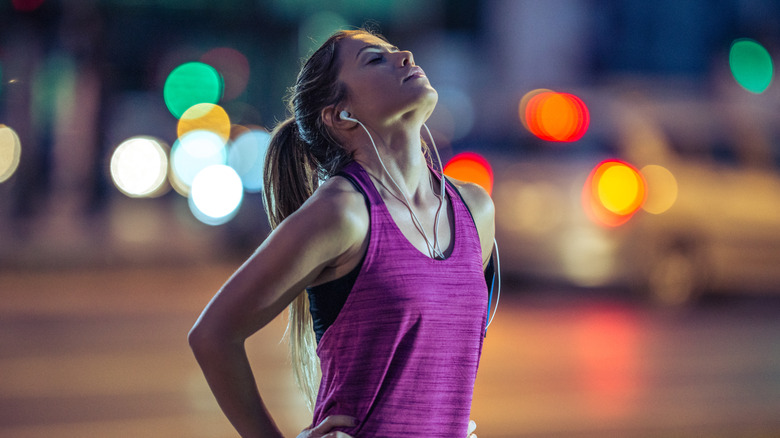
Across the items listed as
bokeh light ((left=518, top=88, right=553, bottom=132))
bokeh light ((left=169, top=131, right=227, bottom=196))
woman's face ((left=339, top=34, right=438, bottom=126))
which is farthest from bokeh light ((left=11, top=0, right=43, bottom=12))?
→ woman's face ((left=339, top=34, right=438, bottom=126))

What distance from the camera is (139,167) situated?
77.7ft

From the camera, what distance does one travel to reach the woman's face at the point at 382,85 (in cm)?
230

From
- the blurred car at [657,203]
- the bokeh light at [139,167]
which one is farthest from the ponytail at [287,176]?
the bokeh light at [139,167]

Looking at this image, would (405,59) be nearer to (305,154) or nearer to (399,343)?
(305,154)

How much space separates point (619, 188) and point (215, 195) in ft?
41.2

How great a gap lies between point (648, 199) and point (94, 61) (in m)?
14.8

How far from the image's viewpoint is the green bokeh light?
4056 centimetres

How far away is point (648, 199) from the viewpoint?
1034 centimetres

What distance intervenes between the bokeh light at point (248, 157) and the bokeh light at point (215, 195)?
30.2 inches

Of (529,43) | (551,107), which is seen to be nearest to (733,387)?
(551,107)

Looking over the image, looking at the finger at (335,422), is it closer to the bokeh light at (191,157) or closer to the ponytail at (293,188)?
the ponytail at (293,188)

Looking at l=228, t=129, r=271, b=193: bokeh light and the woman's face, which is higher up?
l=228, t=129, r=271, b=193: bokeh light

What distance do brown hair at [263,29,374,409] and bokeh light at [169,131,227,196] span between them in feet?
68.2

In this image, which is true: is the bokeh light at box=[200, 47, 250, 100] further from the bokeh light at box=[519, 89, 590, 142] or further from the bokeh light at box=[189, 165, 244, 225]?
the bokeh light at box=[519, 89, 590, 142]
